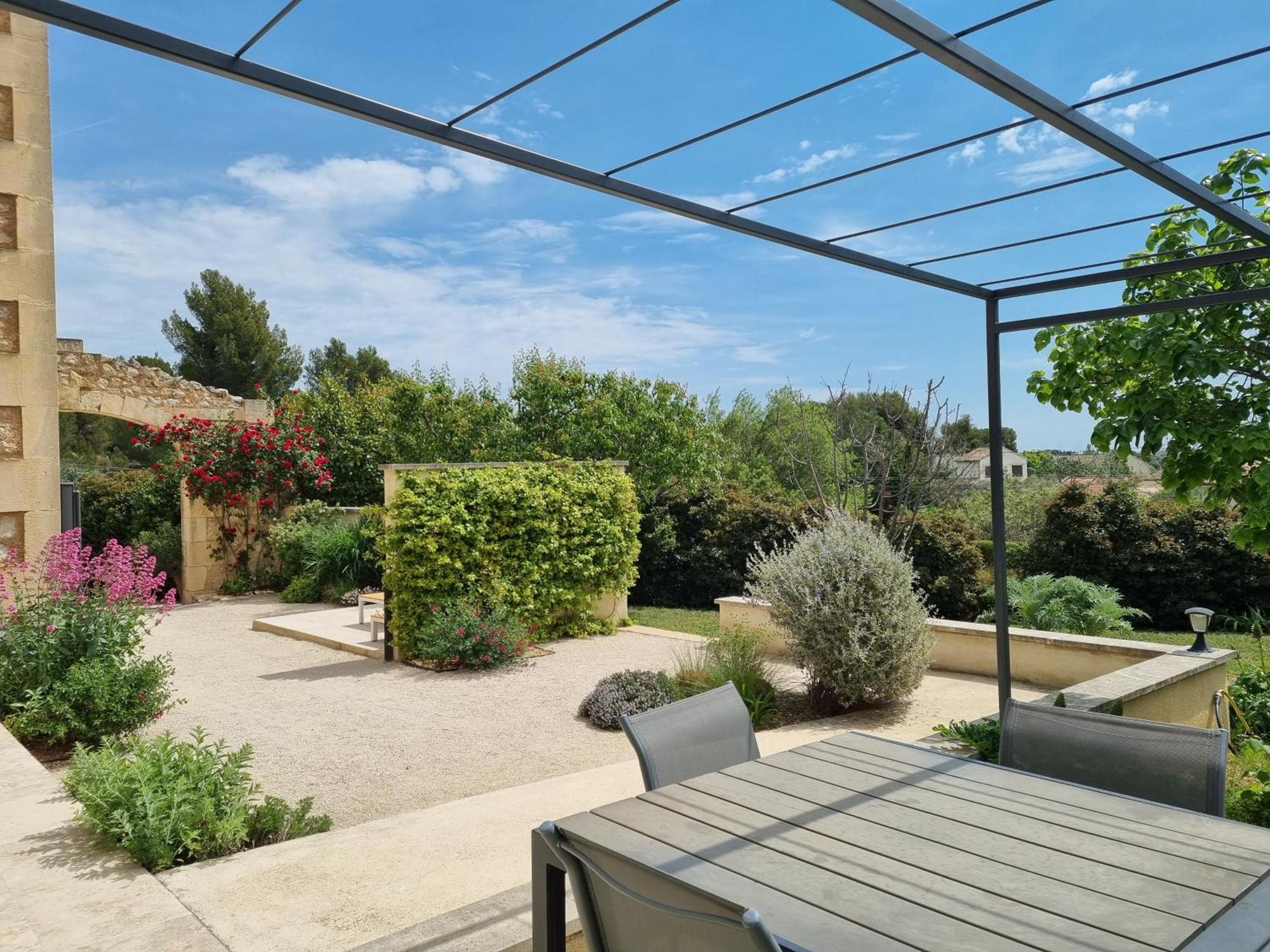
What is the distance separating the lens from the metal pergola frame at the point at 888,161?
1.76 meters

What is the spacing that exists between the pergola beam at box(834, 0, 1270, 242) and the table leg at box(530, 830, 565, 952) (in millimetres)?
1883

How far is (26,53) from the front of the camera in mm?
5422

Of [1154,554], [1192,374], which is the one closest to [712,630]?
[1154,554]

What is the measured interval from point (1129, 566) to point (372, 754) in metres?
10.1

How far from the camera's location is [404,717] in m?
6.22

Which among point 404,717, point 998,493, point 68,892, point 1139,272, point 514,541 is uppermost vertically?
point 1139,272

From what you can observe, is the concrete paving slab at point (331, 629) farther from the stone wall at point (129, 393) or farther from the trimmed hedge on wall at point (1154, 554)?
the trimmed hedge on wall at point (1154, 554)

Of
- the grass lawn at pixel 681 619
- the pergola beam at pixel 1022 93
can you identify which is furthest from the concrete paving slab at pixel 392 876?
the grass lawn at pixel 681 619

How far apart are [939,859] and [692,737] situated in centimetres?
93

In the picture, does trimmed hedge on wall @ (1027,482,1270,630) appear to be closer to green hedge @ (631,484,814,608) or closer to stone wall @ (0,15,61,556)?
green hedge @ (631,484,814,608)

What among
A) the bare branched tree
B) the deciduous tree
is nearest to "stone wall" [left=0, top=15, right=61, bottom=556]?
the deciduous tree

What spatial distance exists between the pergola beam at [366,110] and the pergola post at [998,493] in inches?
42.8

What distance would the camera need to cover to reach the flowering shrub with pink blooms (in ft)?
15.3

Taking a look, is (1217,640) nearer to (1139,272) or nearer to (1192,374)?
(1192,374)
